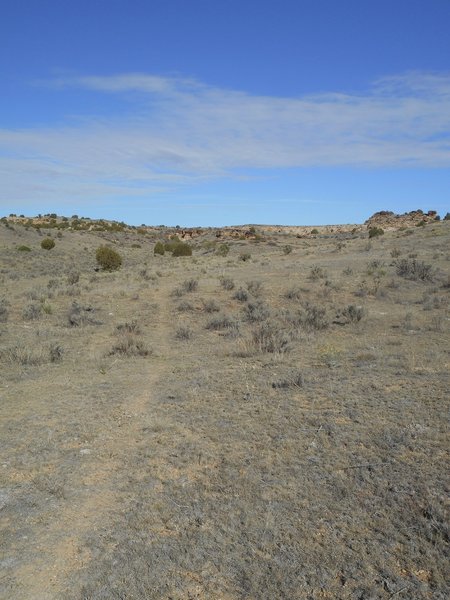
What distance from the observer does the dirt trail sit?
13.5 feet

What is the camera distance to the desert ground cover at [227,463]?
163 inches

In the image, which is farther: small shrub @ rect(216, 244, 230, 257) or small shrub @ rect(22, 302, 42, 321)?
small shrub @ rect(216, 244, 230, 257)

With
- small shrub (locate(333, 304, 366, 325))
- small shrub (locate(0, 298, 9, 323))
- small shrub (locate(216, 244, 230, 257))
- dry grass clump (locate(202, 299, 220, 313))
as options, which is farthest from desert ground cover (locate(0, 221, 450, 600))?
small shrub (locate(216, 244, 230, 257))

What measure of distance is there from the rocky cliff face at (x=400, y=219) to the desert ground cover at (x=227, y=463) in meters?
66.0

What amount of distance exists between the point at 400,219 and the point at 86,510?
8111 cm

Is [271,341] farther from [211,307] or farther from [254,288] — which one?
[254,288]

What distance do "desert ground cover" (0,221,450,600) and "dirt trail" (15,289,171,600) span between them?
0.7 inches

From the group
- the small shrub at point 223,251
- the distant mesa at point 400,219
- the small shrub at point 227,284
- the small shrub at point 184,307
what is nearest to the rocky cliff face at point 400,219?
the distant mesa at point 400,219

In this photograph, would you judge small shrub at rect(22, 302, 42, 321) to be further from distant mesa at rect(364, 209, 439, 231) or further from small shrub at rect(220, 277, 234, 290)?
distant mesa at rect(364, 209, 439, 231)

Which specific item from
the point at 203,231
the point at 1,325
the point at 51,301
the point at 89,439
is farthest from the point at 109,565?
the point at 203,231

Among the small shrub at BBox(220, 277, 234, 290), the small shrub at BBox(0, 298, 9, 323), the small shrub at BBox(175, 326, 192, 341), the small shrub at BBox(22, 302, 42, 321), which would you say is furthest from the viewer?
the small shrub at BBox(220, 277, 234, 290)

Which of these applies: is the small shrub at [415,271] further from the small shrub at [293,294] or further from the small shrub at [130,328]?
the small shrub at [130,328]

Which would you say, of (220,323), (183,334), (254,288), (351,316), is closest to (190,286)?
(254,288)

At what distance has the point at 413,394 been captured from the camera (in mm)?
7629
